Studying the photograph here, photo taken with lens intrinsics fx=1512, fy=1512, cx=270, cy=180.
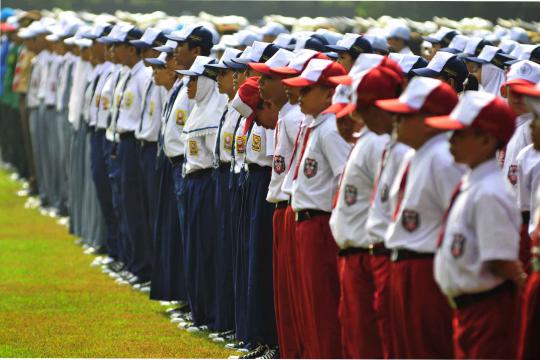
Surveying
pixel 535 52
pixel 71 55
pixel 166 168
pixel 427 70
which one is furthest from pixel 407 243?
pixel 71 55

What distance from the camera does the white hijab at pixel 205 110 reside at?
44.2 ft

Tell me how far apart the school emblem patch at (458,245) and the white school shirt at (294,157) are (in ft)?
9.36

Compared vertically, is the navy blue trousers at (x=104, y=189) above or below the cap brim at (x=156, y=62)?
below

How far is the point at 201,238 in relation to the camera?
1384 cm

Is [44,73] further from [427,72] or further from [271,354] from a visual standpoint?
[427,72]

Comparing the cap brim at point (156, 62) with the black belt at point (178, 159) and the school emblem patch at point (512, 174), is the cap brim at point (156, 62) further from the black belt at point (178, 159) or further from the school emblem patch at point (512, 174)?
the school emblem patch at point (512, 174)

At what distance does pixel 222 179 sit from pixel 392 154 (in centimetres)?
482

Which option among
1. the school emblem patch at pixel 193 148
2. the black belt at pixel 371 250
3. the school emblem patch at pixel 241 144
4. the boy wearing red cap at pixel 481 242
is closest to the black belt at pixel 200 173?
the school emblem patch at pixel 193 148

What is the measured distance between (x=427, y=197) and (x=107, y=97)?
10066 millimetres

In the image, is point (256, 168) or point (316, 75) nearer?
point (316, 75)

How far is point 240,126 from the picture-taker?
12.4 m

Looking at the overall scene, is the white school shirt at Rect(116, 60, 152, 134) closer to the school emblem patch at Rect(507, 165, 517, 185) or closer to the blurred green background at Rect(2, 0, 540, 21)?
the school emblem patch at Rect(507, 165, 517, 185)

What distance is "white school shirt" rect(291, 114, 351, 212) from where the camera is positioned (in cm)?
982

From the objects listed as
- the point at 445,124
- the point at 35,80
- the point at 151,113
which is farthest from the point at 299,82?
the point at 35,80
